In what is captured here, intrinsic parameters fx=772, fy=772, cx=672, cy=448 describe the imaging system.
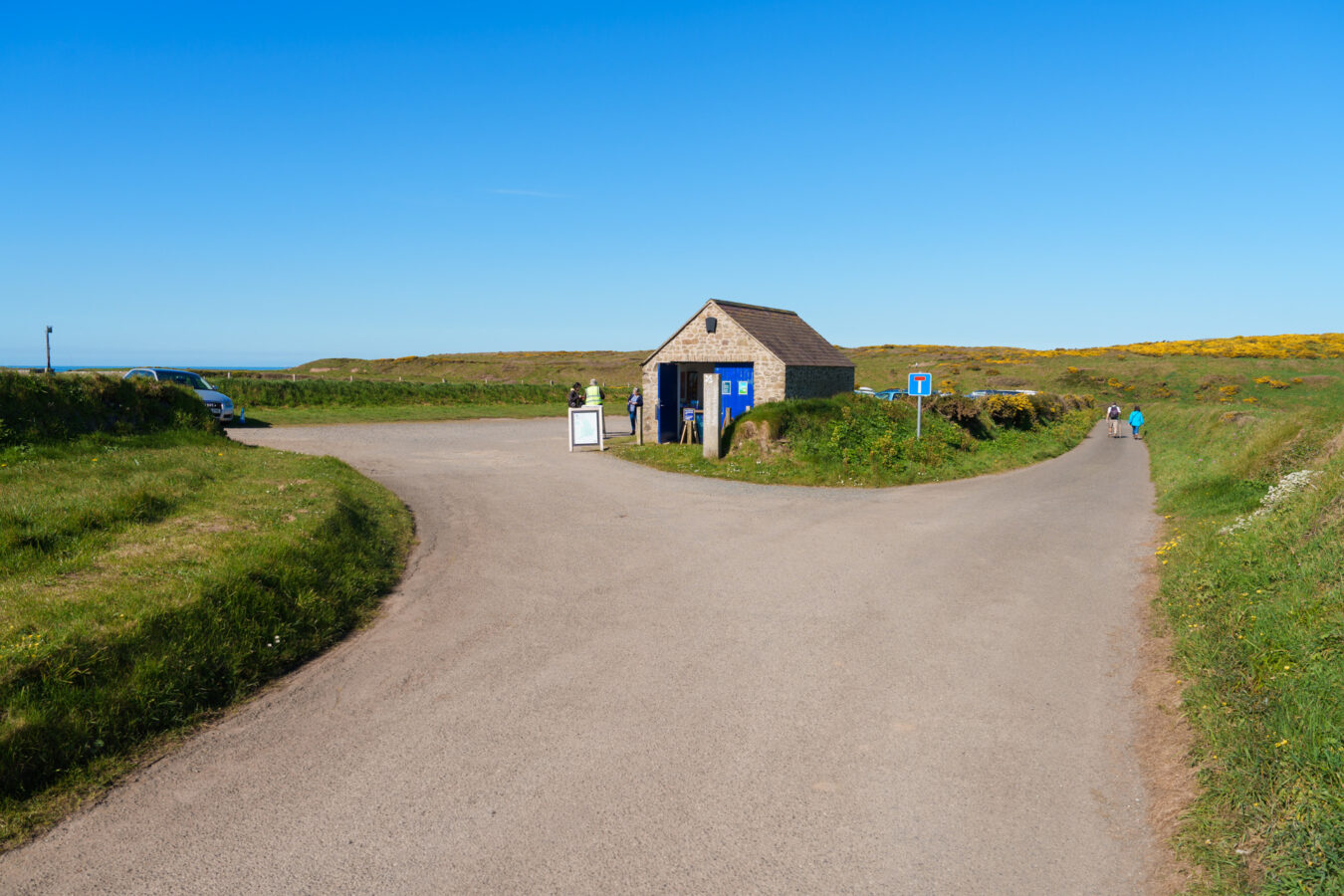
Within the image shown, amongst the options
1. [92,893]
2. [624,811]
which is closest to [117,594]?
[92,893]

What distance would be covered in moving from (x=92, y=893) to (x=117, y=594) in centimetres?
344

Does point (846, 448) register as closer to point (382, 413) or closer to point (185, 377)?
point (382, 413)

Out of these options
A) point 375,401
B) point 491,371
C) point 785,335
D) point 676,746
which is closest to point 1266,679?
point 676,746

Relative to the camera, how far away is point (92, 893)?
11.9 ft

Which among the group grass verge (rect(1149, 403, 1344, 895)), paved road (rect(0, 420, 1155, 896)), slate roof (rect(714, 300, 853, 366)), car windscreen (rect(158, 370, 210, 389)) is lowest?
paved road (rect(0, 420, 1155, 896))

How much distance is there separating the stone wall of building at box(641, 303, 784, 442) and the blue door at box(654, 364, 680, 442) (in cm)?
23

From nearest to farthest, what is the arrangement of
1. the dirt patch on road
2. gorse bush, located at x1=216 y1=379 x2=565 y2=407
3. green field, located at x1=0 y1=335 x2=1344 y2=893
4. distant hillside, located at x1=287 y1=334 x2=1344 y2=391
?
the dirt patch on road
green field, located at x1=0 y1=335 x2=1344 y2=893
gorse bush, located at x1=216 y1=379 x2=565 y2=407
distant hillside, located at x1=287 y1=334 x2=1344 y2=391

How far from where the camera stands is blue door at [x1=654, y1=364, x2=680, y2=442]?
2384cm

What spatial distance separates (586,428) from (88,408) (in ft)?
38.6

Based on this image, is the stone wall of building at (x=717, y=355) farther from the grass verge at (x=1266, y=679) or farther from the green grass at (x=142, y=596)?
the green grass at (x=142, y=596)

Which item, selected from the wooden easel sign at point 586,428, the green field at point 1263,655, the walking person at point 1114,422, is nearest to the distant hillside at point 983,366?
the walking person at point 1114,422

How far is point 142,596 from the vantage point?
6391 mm

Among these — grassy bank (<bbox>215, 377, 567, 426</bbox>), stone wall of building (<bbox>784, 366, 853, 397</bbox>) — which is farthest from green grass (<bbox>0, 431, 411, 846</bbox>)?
grassy bank (<bbox>215, 377, 567, 426</bbox>)

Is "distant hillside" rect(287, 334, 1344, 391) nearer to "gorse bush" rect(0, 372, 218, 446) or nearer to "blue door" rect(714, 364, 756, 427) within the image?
"blue door" rect(714, 364, 756, 427)
